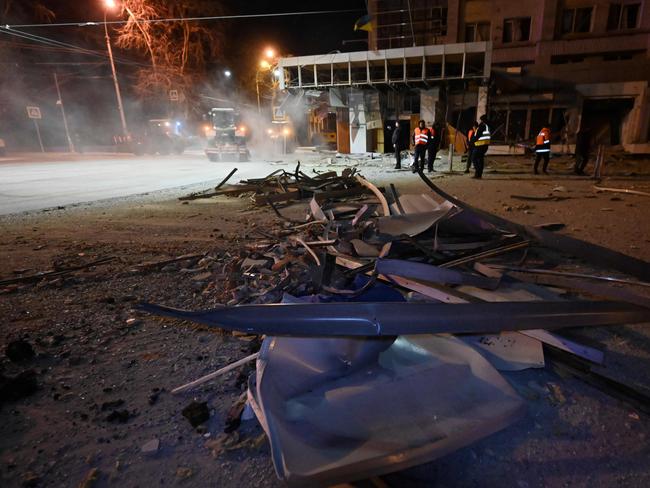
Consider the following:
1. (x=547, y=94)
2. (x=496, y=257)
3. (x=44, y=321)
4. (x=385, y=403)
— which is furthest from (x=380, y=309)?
(x=547, y=94)

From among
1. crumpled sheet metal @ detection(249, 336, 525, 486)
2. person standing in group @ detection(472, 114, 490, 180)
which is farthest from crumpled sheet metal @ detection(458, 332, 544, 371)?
person standing in group @ detection(472, 114, 490, 180)

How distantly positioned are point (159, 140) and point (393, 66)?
18461 millimetres

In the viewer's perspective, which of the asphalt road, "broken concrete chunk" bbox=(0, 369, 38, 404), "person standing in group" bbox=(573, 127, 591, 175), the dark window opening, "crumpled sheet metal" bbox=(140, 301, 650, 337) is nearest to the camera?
"crumpled sheet metal" bbox=(140, 301, 650, 337)

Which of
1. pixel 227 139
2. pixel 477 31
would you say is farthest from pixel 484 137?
pixel 477 31

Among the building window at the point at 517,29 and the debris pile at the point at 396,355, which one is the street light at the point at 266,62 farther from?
the debris pile at the point at 396,355

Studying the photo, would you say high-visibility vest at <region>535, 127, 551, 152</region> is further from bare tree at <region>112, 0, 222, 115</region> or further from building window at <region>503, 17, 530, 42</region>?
bare tree at <region>112, 0, 222, 115</region>

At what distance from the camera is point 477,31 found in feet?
86.9

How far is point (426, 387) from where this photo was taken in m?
2.05

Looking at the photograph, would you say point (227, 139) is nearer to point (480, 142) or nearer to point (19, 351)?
point (480, 142)

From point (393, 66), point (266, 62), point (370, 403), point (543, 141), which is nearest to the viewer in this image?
point (370, 403)

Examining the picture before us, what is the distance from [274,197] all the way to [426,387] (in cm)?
675

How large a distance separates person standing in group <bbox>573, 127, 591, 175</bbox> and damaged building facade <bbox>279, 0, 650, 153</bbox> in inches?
306

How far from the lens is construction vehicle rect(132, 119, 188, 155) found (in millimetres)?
27656

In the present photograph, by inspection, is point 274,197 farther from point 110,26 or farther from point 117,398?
point 110,26
